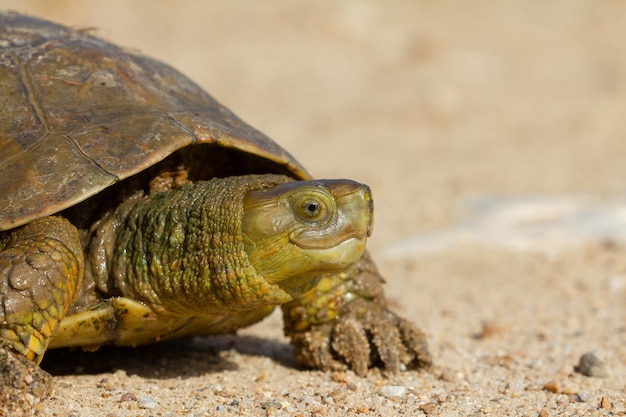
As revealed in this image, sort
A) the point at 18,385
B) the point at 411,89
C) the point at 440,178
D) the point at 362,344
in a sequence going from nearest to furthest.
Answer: the point at 18,385, the point at 362,344, the point at 440,178, the point at 411,89

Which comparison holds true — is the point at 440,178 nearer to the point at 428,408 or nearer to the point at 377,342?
the point at 377,342

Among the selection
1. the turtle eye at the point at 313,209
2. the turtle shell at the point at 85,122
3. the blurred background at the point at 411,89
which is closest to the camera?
the turtle eye at the point at 313,209

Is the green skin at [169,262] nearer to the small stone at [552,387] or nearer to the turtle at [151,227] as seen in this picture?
the turtle at [151,227]

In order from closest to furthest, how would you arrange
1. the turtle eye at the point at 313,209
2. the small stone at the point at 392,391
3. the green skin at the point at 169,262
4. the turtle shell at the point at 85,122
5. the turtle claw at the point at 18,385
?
the turtle claw at the point at 18,385 → the green skin at the point at 169,262 → the turtle eye at the point at 313,209 → the turtle shell at the point at 85,122 → the small stone at the point at 392,391

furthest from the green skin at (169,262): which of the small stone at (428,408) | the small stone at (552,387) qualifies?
the small stone at (552,387)

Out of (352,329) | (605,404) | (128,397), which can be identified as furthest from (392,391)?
(128,397)

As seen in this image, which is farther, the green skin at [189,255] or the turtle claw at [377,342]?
the turtle claw at [377,342]

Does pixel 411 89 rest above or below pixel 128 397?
above
